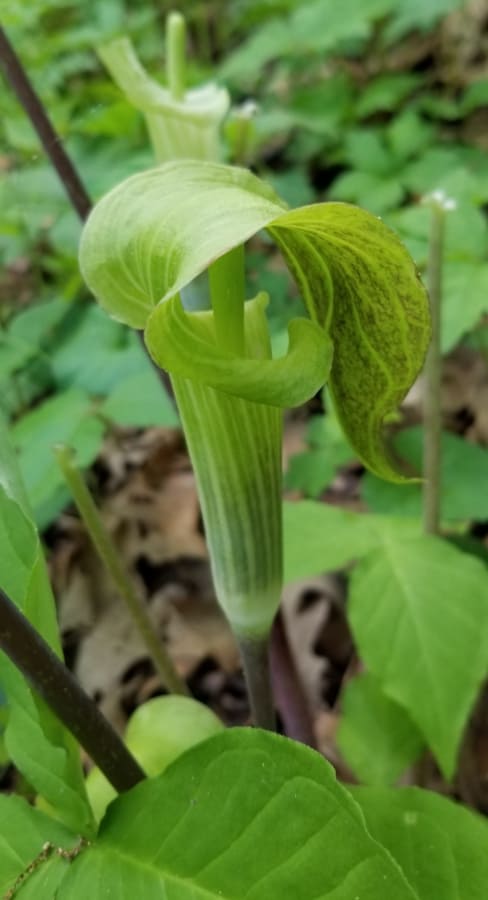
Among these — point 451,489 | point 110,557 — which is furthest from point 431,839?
point 451,489

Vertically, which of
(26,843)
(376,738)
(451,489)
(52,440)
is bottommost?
(376,738)

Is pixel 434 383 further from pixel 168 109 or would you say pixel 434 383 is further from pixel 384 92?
pixel 384 92

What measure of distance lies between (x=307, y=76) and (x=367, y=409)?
3.49 metres

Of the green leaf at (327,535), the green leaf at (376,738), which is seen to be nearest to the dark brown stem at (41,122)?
the green leaf at (327,535)

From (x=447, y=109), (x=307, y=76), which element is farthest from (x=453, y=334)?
(x=307, y=76)

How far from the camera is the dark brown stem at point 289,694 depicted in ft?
4.84

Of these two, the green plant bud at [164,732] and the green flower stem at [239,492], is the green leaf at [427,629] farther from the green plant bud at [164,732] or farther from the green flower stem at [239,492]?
the green flower stem at [239,492]

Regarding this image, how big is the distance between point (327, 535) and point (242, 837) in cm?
74

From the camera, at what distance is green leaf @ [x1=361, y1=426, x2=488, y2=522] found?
1577 mm

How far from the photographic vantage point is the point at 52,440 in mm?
1784

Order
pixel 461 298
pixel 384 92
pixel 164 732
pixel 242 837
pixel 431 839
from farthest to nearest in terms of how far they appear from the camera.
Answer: pixel 384 92, pixel 461 298, pixel 164 732, pixel 431 839, pixel 242 837

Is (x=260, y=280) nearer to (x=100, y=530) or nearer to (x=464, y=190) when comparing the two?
(x=464, y=190)

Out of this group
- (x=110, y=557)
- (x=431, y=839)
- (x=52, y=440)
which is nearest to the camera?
(x=431, y=839)

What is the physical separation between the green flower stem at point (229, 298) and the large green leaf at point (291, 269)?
0.07 feet
